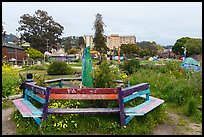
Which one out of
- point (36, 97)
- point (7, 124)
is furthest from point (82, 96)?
point (7, 124)

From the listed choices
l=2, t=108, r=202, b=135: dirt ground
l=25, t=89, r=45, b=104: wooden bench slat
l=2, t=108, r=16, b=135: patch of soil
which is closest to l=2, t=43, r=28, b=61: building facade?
l=2, t=108, r=16, b=135: patch of soil

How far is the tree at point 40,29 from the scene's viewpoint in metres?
59.9

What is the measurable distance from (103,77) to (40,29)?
60.2 m

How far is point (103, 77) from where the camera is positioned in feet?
16.1

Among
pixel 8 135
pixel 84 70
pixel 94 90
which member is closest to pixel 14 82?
pixel 84 70

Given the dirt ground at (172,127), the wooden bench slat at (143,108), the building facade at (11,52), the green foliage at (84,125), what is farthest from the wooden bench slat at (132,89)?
the building facade at (11,52)

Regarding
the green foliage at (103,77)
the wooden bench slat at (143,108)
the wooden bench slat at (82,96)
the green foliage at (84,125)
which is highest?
the green foliage at (103,77)

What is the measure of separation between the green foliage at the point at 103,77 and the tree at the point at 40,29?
5713 cm

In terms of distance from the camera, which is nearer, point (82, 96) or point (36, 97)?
point (82, 96)

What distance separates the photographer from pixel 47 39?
59562mm

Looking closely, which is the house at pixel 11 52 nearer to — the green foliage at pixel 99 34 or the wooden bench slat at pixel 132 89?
the green foliage at pixel 99 34

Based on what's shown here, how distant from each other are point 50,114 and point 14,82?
4961 mm

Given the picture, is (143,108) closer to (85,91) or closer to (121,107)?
(121,107)

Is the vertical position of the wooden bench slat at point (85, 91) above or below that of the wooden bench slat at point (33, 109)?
above
